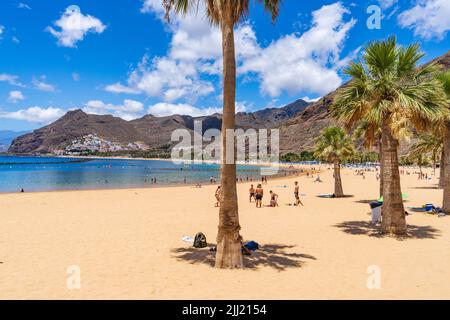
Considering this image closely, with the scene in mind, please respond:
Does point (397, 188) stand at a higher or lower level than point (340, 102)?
lower

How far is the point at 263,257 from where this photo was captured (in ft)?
33.0

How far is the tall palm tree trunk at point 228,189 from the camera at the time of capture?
28.6 ft

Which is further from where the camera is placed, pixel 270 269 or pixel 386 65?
pixel 386 65

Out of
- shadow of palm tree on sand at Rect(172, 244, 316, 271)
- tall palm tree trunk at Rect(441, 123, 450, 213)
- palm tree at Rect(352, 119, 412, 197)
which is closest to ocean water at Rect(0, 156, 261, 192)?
palm tree at Rect(352, 119, 412, 197)

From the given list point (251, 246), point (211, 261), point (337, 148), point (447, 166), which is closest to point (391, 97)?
point (447, 166)

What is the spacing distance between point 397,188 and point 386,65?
4.60 m

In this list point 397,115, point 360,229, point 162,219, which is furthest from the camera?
point 162,219

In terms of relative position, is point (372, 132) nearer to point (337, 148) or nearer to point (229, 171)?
point (229, 171)

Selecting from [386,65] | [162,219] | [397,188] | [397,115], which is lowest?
[162,219]

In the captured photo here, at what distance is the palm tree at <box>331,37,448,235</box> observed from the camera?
1203cm

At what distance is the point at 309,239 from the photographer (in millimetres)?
12594
